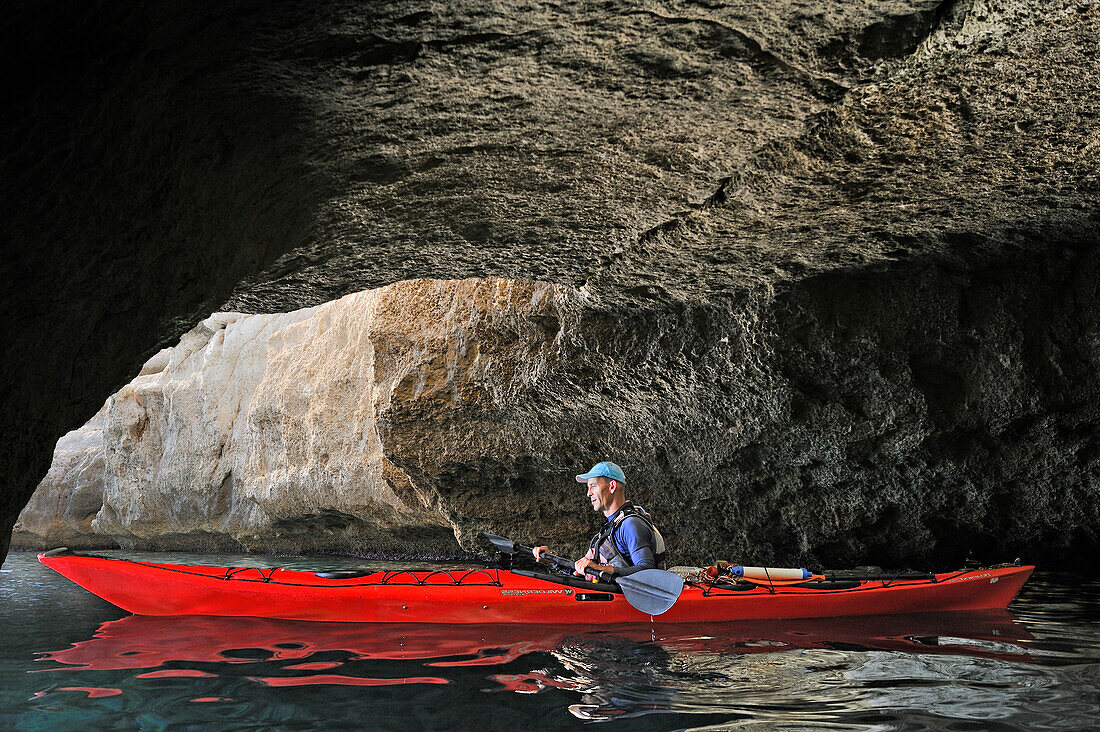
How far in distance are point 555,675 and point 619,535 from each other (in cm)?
154

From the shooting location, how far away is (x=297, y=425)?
1195 centimetres

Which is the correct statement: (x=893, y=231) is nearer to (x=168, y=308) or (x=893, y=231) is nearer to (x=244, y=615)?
(x=168, y=308)

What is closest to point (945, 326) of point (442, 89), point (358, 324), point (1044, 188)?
point (1044, 188)

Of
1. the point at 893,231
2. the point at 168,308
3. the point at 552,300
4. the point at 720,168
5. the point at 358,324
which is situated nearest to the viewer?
the point at 168,308

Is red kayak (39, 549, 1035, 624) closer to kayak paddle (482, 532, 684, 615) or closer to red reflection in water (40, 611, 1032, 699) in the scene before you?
red reflection in water (40, 611, 1032, 699)

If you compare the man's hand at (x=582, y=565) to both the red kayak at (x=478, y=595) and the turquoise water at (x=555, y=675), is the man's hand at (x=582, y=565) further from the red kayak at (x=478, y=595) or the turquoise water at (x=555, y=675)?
the turquoise water at (x=555, y=675)

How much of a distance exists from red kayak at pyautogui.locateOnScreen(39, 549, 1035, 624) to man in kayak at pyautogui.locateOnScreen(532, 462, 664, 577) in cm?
21

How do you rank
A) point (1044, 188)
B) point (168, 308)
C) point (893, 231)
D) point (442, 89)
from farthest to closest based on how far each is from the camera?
point (893, 231) → point (1044, 188) → point (168, 308) → point (442, 89)

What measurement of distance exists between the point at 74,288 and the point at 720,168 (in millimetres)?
2504

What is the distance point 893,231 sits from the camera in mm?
4320

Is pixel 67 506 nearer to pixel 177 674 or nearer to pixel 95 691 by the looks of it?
pixel 177 674

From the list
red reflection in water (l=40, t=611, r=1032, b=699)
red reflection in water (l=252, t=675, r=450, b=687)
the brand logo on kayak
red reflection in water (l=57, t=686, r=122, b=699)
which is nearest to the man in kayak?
red reflection in water (l=40, t=611, r=1032, b=699)

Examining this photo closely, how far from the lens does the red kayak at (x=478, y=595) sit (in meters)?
5.38

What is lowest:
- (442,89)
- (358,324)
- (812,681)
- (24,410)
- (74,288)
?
(812,681)
